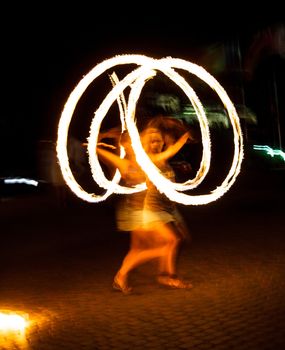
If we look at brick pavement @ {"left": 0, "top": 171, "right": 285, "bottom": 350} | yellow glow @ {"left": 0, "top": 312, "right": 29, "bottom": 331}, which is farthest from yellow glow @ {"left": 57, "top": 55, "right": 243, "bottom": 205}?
yellow glow @ {"left": 0, "top": 312, "right": 29, "bottom": 331}

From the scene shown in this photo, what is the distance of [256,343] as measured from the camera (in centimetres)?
470

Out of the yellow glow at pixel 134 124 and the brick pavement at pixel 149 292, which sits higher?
the yellow glow at pixel 134 124

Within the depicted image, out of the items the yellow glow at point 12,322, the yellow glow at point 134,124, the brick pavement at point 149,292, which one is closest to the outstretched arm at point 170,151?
the yellow glow at point 134,124

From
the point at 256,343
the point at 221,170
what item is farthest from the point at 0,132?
the point at 256,343

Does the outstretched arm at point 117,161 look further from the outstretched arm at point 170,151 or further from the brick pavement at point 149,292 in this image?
the brick pavement at point 149,292

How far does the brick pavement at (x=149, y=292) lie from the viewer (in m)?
5.06

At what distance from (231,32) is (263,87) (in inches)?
134

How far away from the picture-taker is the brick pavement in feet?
16.6

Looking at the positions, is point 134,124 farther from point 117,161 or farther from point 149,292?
point 149,292

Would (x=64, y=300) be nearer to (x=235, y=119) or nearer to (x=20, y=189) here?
(x=235, y=119)

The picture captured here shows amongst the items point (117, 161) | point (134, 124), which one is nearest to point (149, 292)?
point (117, 161)

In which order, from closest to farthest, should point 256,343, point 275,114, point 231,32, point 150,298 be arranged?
1. point 256,343
2. point 150,298
3. point 231,32
4. point 275,114

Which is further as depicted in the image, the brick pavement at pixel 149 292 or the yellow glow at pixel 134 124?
the yellow glow at pixel 134 124

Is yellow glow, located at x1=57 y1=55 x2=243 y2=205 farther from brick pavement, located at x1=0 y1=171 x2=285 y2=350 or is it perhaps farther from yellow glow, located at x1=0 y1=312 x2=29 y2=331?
yellow glow, located at x1=0 y1=312 x2=29 y2=331
